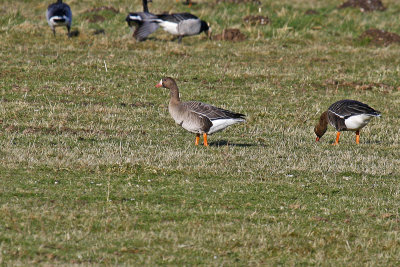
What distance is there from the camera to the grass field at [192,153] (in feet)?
26.3

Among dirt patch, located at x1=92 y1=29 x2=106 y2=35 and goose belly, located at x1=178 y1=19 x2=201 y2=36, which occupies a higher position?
goose belly, located at x1=178 y1=19 x2=201 y2=36

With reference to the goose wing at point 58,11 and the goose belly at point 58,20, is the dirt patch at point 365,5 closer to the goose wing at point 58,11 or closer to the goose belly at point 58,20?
the goose wing at point 58,11

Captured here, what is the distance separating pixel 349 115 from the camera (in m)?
14.9

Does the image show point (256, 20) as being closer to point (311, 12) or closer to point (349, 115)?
point (311, 12)

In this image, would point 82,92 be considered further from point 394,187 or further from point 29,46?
point 394,187

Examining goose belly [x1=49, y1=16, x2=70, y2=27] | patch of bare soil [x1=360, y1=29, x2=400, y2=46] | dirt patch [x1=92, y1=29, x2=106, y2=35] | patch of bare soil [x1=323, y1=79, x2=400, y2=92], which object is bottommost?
patch of bare soil [x1=323, y1=79, x2=400, y2=92]

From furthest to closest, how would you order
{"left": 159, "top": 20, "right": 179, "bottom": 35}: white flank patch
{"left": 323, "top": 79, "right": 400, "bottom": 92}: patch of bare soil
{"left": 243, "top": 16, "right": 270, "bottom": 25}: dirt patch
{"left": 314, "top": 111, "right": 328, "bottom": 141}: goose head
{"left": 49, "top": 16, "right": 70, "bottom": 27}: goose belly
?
{"left": 243, "top": 16, "right": 270, "bottom": 25}: dirt patch, {"left": 159, "top": 20, "right": 179, "bottom": 35}: white flank patch, {"left": 49, "top": 16, "right": 70, "bottom": 27}: goose belly, {"left": 323, "top": 79, "right": 400, "bottom": 92}: patch of bare soil, {"left": 314, "top": 111, "right": 328, "bottom": 141}: goose head

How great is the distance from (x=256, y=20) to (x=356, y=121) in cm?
1602

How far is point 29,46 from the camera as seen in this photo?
24562mm

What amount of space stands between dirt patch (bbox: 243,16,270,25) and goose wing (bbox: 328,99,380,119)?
590 inches

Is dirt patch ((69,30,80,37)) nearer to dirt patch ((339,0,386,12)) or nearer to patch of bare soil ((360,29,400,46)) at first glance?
patch of bare soil ((360,29,400,46))

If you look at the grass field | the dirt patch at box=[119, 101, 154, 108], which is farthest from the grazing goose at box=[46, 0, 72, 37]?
the dirt patch at box=[119, 101, 154, 108]

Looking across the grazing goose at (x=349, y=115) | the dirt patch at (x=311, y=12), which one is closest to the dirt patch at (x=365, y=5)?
the dirt patch at (x=311, y=12)

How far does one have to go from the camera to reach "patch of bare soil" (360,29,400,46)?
2834cm
